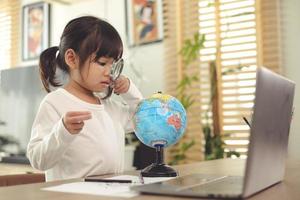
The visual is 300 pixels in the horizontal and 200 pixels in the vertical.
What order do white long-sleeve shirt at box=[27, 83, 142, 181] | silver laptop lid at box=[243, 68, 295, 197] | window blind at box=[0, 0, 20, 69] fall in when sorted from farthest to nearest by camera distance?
1. window blind at box=[0, 0, 20, 69]
2. white long-sleeve shirt at box=[27, 83, 142, 181]
3. silver laptop lid at box=[243, 68, 295, 197]

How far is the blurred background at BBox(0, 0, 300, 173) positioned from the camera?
276cm

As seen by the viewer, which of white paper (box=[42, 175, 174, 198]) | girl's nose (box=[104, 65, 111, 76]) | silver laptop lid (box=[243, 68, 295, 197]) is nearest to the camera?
silver laptop lid (box=[243, 68, 295, 197])

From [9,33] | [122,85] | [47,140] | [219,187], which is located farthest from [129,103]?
[9,33]

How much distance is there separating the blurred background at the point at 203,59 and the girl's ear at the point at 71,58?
160cm

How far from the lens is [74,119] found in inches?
34.5

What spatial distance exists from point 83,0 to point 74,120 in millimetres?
3148

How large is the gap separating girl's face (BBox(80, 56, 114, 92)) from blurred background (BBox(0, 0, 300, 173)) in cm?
160

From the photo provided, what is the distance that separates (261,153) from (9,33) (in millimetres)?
4186

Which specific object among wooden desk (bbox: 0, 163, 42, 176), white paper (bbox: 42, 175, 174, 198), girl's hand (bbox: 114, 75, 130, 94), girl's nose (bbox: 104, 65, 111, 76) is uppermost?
girl's nose (bbox: 104, 65, 111, 76)

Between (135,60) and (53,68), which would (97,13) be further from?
(53,68)

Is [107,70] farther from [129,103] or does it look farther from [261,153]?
[261,153]

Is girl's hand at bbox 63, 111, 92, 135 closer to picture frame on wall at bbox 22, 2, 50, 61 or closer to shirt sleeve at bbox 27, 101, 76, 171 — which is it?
shirt sleeve at bbox 27, 101, 76, 171

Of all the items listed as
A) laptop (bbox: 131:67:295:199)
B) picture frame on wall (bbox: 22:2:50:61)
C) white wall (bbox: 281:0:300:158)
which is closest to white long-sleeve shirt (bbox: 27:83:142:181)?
laptop (bbox: 131:67:295:199)

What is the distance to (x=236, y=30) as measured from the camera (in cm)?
295
